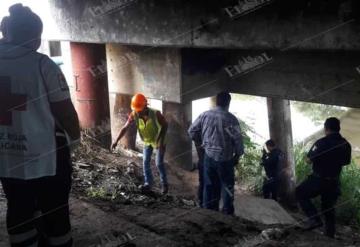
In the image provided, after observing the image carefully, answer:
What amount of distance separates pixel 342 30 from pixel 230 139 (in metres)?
2.41

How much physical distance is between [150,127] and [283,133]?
3334 mm

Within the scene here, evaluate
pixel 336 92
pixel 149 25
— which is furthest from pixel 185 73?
pixel 336 92

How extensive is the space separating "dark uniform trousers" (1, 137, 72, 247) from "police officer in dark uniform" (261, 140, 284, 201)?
5.08m

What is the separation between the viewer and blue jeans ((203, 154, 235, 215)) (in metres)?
5.90

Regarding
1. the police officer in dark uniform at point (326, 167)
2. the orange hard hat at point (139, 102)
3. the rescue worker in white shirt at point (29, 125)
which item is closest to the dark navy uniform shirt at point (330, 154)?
the police officer in dark uniform at point (326, 167)

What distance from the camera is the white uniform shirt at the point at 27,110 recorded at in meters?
2.70

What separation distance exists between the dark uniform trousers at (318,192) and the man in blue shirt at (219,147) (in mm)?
1046

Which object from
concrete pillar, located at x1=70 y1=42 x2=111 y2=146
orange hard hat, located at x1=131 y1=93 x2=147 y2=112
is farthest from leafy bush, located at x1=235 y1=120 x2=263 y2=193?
orange hard hat, located at x1=131 y1=93 x2=147 y2=112

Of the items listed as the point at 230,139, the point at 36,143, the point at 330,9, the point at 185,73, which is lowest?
the point at 230,139

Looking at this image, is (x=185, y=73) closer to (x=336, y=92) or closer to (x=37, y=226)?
(x=336, y=92)

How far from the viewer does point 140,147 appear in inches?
364

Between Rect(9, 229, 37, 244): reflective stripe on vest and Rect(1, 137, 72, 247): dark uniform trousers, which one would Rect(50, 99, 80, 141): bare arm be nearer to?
Rect(1, 137, 72, 247): dark uniform trousers

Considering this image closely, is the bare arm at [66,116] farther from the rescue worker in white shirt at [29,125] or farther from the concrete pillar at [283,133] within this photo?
the concrete pillar at [283,133]

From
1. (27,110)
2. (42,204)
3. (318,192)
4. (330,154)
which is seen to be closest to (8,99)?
(27,110)
